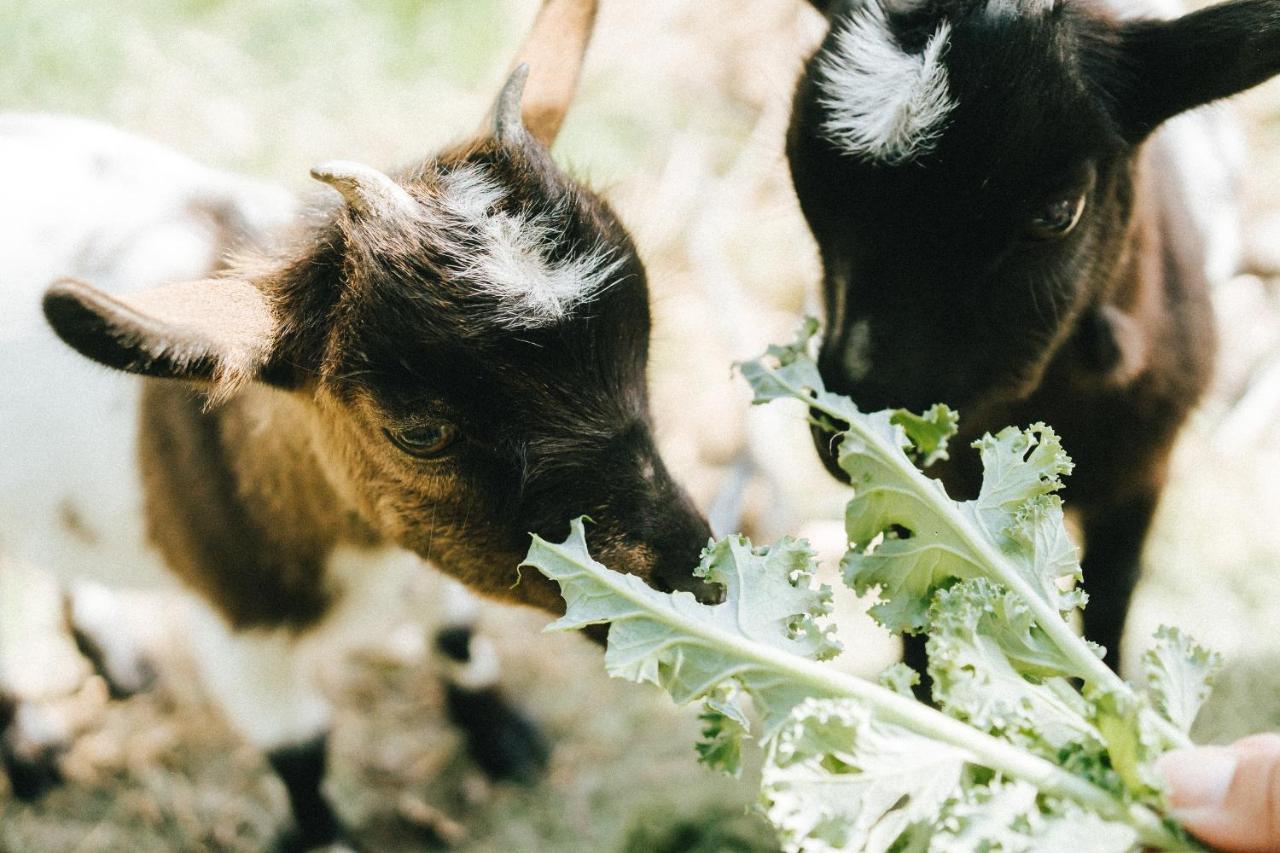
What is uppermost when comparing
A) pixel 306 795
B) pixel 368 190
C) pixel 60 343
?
pixel 368 190

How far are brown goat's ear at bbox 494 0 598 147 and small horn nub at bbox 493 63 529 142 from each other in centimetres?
30

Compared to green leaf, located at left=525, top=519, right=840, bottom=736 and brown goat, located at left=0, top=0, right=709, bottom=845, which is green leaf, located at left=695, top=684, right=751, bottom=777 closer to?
green leaf, located at left=525, top=519, right=840, bottom=736

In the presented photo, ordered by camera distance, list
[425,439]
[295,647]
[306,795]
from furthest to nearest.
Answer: [306,795] < [295,647] < [425,439]

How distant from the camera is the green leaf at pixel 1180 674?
1.89 m

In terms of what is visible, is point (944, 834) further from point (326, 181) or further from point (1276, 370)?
point (1276, 370)

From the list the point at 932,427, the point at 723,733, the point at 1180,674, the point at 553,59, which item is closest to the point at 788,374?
the point at 932,427

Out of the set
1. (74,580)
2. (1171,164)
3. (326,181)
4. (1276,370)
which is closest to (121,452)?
(74,580)

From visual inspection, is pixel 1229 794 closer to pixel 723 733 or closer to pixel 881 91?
pixel 723 733

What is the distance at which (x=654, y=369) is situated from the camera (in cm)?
314

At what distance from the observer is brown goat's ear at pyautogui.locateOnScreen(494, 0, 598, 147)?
2691mm

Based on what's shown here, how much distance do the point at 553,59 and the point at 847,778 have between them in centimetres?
194

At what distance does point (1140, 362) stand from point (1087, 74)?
2.79 feet

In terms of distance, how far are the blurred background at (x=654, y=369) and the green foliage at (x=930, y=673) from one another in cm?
92

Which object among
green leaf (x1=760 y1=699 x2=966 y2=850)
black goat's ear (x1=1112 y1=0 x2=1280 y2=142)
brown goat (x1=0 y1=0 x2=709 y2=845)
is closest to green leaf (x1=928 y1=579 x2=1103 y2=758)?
green leaf (x1=760 y1=699 x2=966 y2=850)
